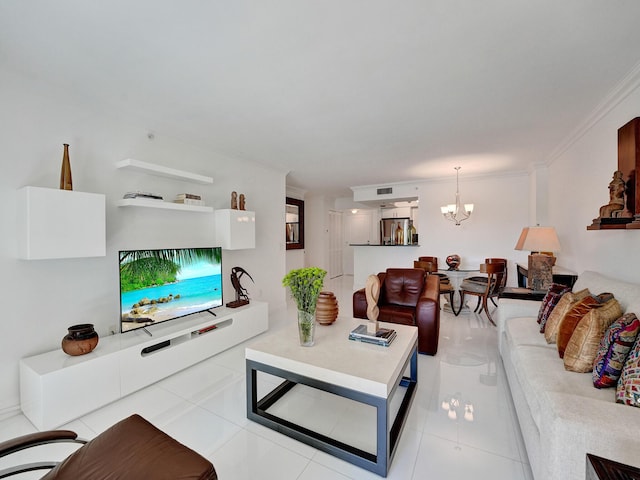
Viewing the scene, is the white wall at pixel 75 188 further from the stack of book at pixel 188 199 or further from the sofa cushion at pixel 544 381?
the sofa cushion at pixel 544 381

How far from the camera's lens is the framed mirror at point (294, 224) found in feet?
20.6

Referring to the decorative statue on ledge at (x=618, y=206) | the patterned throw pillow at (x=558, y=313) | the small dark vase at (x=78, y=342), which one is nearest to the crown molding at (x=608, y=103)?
the decorative statue on ledge at (x=618, y=206)

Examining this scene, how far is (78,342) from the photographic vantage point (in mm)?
2098

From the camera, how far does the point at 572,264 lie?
11.3ft

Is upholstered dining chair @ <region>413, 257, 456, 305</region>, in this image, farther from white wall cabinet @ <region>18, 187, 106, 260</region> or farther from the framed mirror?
white wall cabinet @ <region>18, 187, 106, 260</region>

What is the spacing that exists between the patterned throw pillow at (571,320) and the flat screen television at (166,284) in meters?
3.14

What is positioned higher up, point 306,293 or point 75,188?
point 75,188

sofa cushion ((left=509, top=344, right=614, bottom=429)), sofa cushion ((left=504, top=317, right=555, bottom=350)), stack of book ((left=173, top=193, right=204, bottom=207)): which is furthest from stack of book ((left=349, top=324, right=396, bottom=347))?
stack of book ((left=173, top=193, right=204, bottom=207))

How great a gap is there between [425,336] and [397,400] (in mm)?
948

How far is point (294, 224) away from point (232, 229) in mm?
2961

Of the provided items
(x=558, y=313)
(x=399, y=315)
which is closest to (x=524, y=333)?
(x=558, y=313)

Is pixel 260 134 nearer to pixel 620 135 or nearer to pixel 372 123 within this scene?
pixel 372 123

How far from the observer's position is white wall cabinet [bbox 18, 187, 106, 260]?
1973mm

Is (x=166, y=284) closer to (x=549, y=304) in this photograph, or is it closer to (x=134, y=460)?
(x=134, y=460)
